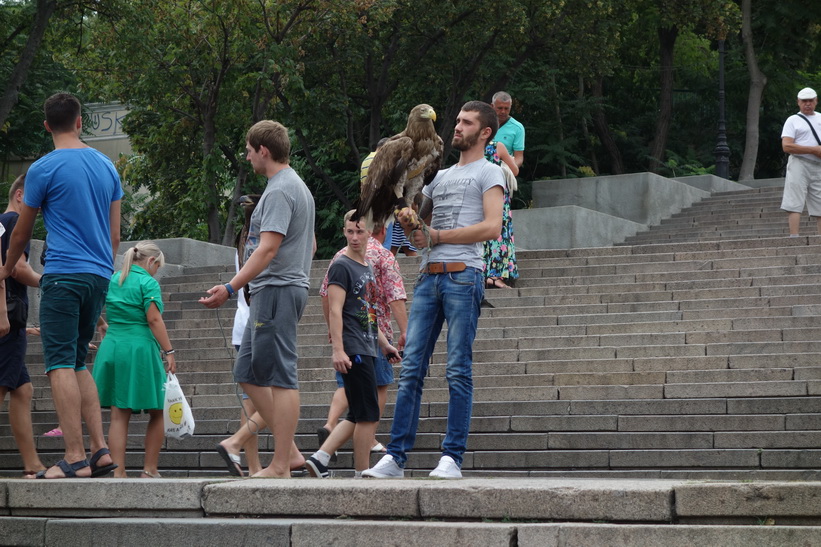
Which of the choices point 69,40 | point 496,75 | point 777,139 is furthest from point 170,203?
point 777,139

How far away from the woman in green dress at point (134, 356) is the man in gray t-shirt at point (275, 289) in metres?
1.56

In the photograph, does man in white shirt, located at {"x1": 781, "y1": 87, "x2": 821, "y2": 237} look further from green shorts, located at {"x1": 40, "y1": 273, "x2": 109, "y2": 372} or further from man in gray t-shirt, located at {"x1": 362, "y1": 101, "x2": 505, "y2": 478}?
green shorts, located at {"x1": 40, "y1": 273, "x2": 109, "y2": 372}

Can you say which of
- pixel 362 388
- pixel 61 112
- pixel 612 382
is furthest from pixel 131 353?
pixel 612 382

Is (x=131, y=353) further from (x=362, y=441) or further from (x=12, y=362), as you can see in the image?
(x=362, y=441)

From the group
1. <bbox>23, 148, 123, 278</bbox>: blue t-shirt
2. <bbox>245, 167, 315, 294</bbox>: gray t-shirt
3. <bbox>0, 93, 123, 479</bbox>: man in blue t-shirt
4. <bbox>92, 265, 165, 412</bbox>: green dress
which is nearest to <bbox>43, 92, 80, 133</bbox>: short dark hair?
<bbox>0, 93, 123, 479</bbox>: man in blue t-shirt

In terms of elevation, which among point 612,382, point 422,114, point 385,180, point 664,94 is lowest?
point 612,382

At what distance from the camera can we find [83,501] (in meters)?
5.43

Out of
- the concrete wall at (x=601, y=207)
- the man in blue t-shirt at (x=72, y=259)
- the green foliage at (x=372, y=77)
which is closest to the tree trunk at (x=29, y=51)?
the green foliage at (x=372, y=77)

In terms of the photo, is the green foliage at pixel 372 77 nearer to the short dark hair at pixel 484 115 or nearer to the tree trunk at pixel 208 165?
the tree trunk at pixel 208 165

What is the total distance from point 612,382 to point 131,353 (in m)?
3.75

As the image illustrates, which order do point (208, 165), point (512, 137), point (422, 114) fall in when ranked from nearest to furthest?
point (422, 114), point (512, 137), point (208, 165)

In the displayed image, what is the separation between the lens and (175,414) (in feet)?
25.5

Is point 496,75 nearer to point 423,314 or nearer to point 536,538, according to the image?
point 423,314

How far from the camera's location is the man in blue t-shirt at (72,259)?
6219 millimetres
